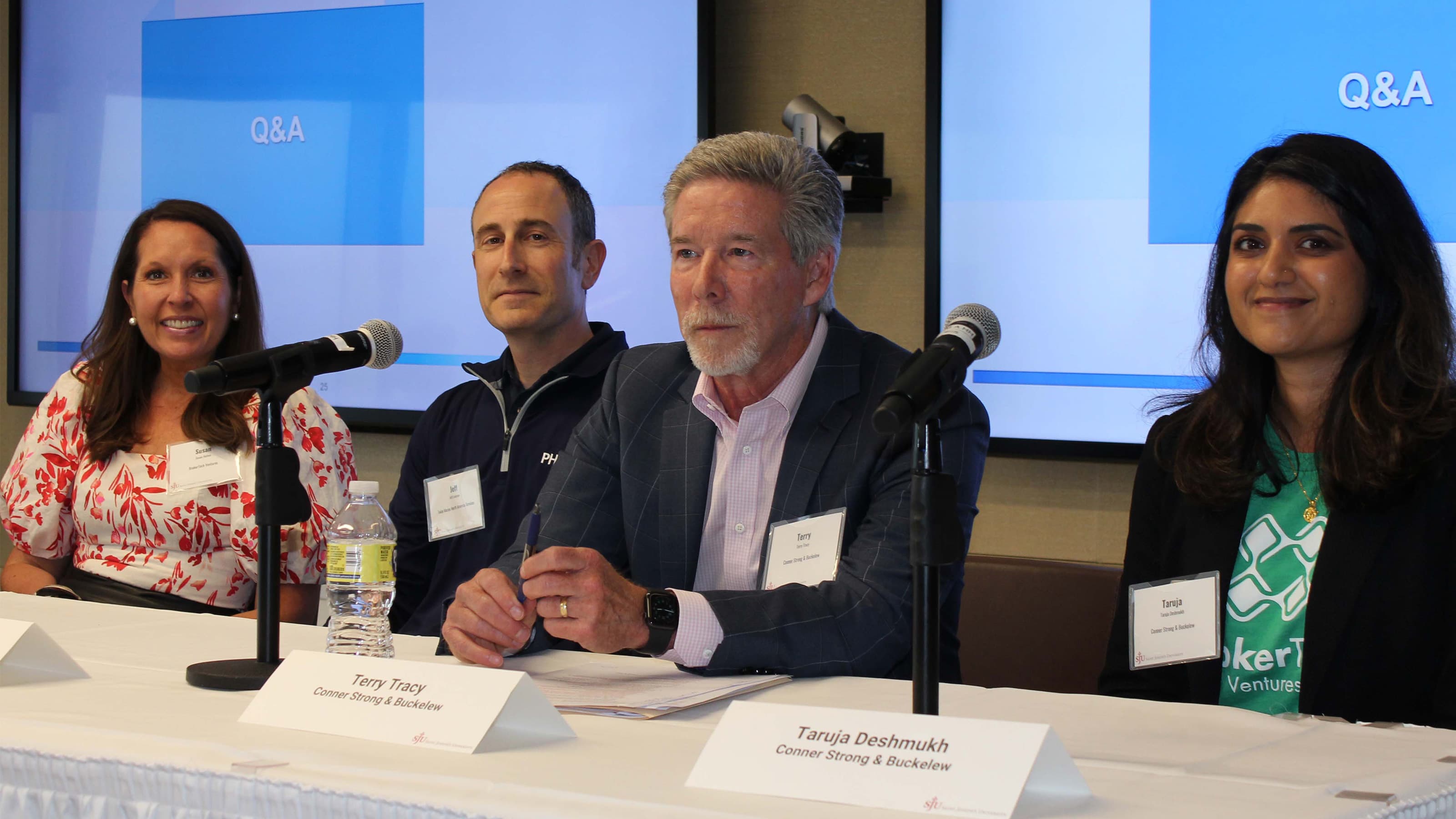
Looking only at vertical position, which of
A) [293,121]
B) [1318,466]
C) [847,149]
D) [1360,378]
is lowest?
[1318,466]

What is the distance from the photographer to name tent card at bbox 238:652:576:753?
4.03 ft

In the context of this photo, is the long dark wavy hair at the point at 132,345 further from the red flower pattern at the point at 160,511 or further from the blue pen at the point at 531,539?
the blue pen at the point at 531,539

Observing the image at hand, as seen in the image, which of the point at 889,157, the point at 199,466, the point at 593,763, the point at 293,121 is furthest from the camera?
the point at 293,121

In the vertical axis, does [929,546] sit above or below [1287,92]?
below

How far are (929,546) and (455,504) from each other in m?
1.67

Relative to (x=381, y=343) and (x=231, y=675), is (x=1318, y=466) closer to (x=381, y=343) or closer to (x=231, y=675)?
(x=381, y=343)

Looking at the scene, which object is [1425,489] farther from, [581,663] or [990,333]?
[581,663]

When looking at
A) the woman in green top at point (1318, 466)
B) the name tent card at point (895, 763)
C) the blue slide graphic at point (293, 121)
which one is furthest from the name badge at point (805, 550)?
the blue slide graphic at point (293, 121)

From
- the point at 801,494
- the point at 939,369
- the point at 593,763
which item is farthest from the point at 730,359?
the point at 593,763

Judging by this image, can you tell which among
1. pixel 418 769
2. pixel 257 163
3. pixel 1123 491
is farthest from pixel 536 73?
pixel 418 769

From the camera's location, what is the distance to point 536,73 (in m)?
3.56

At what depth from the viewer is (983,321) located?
1.35 metres

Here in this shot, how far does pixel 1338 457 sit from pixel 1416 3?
4.34 feet

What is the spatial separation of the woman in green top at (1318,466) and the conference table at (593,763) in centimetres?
47
